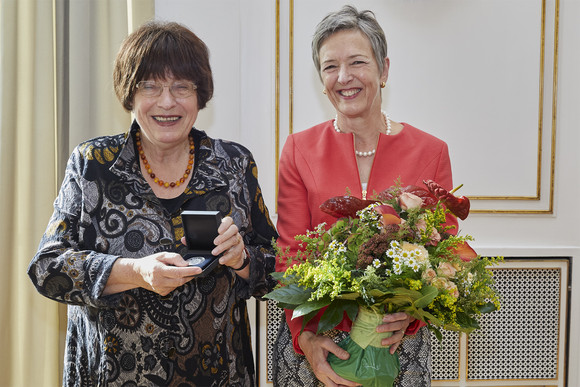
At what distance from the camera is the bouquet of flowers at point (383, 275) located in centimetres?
132

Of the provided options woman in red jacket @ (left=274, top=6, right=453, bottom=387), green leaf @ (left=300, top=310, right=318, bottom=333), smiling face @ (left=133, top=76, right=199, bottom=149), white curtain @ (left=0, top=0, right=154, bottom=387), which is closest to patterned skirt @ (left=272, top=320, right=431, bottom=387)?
woman in red jacket @ (left=274, top=6, right=453, bottom=387)

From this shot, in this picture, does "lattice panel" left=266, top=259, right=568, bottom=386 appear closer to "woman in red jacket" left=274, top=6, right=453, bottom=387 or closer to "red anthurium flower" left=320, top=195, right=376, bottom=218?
"woman in red jacket" left=274, top=6, right=453, bottom=387

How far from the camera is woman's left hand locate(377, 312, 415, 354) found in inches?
56.4

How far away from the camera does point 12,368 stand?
8.34ft

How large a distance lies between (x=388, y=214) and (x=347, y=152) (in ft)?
1.81

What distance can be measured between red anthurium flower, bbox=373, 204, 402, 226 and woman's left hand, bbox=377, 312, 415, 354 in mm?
264

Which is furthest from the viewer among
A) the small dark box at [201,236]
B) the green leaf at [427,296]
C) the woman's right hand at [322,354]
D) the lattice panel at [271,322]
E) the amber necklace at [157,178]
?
the lattice panel at [271,322]

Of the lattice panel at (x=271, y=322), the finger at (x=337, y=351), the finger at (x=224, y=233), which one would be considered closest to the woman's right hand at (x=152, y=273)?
the finger at (x=224, y=233)

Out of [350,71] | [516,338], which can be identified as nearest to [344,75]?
[350,71]

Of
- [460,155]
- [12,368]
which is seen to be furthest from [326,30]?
[12,368]

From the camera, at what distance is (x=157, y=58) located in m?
1.56

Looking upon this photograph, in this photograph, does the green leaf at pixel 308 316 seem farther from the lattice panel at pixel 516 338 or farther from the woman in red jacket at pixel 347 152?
the lattice panel at pixel 516 338

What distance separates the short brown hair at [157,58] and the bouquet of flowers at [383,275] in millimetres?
590

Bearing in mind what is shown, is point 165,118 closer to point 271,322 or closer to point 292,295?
point 292,295
